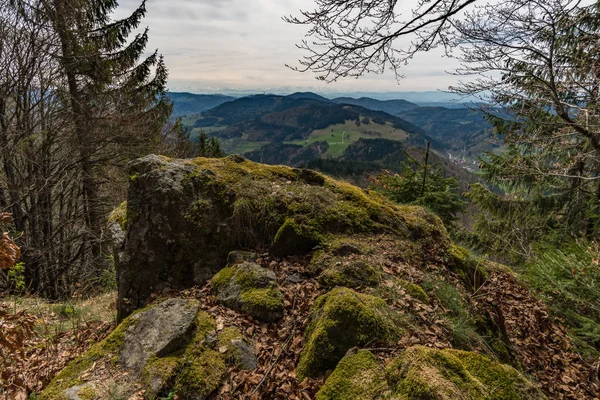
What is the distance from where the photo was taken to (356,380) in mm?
2455

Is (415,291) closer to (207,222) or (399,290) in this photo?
(399,290)

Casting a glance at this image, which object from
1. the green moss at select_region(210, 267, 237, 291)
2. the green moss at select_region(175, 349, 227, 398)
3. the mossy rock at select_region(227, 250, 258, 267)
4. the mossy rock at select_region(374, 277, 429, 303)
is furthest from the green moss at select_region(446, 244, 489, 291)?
the green moss at select_region(175, 349, 227, 398)

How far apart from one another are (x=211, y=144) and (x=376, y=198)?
3000 cm

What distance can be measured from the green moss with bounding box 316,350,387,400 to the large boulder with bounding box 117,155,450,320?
2456 mm

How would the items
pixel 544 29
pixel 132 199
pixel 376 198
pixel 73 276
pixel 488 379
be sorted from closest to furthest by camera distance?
pixel 488 379 → pixel 132 199 → pixel 544 29 → pixel 376 198 → pixel 73 276

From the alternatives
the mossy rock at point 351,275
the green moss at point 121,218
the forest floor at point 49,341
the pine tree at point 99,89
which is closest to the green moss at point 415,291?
the mossy rock at point 351,275

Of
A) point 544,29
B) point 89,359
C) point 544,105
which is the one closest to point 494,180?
point 544,105

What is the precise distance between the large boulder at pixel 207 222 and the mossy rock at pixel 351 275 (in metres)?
0.81

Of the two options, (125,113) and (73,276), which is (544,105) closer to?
(125,113)

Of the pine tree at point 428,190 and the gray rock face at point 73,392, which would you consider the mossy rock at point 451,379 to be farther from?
the pine tree at point 428,190

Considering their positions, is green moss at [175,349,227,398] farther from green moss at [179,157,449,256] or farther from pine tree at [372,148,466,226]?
pine tree at [372,148,466,226]

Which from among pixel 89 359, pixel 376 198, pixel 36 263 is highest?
pixel 376 198

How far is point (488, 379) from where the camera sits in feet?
7.61

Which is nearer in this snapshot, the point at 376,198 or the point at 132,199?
the point at 132,199
